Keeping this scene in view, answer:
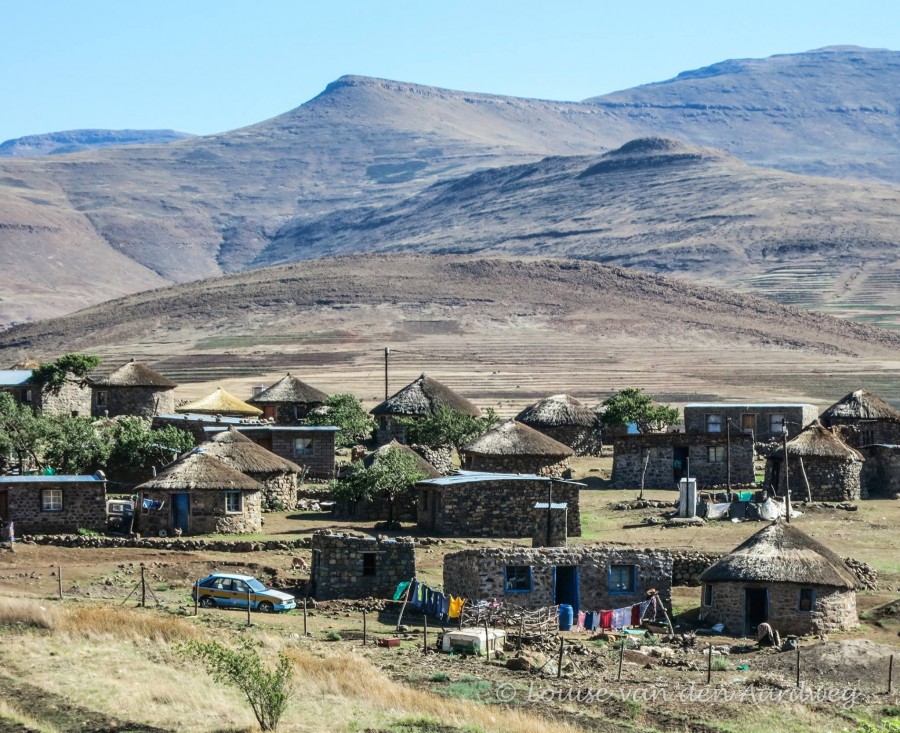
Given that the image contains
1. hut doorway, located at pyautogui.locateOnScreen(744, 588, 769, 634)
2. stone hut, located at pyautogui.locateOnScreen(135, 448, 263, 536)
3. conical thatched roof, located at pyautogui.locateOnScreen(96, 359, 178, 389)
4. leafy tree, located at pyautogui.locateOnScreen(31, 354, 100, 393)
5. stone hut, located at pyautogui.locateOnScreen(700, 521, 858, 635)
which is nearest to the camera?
stone hut, located at pyautogui.locateOnScreen(700, 521, 858, 635)

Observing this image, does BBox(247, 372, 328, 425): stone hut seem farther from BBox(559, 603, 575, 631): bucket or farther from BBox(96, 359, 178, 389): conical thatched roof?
BBox(559, 603, 575, 631): bucket

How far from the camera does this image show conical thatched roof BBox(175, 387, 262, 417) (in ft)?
203

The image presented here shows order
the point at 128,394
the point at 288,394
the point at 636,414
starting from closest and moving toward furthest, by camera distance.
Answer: the point at 128,394 → the point at 636,414 → the point at 288,394

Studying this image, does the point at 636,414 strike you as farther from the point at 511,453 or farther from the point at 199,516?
the point at 199,516

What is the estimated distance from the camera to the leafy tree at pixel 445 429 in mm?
56844

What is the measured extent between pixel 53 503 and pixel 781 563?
58.6ft

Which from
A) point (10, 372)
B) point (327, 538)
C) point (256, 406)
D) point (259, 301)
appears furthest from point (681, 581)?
point (259, 301)

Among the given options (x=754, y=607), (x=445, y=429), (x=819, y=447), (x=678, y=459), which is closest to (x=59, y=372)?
(x=445, y=429)

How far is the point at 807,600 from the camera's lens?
30.7m

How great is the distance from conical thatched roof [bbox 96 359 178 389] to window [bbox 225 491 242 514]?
22.1 meters

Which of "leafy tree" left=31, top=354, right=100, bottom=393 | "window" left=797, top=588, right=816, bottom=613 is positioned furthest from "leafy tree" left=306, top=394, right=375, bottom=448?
"window" left=797, top=588, right=816, bottom=613

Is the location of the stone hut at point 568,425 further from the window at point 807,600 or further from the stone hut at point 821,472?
the window at point 807,600

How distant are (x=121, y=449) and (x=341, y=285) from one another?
114388mm

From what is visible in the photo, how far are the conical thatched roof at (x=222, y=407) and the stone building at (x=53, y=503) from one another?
848 inches
